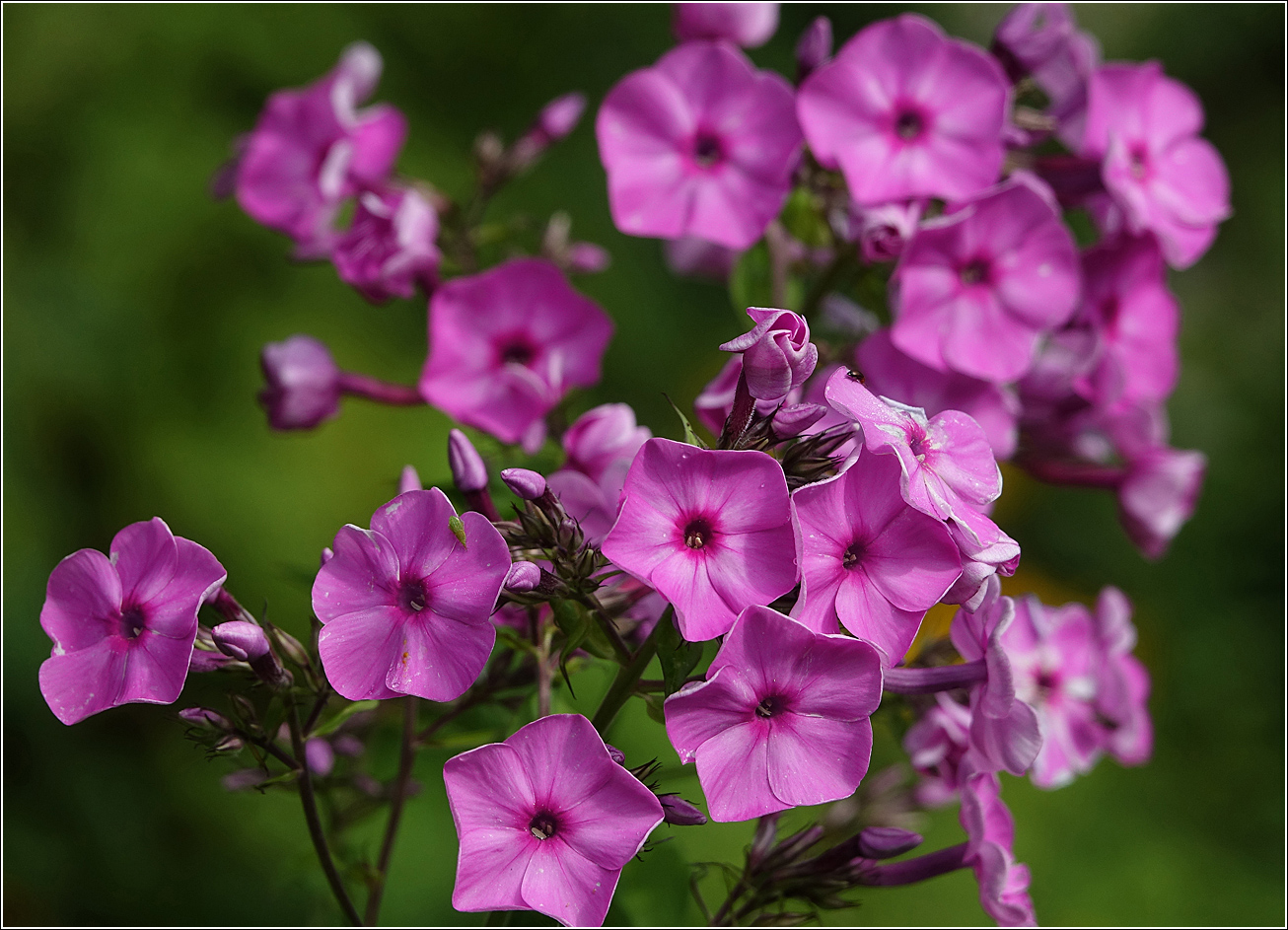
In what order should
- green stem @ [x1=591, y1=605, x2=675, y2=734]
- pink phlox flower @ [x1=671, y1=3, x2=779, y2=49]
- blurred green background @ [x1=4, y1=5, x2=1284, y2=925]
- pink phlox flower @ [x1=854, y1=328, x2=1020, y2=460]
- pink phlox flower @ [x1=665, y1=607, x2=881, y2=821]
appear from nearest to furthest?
pink phlox flower @ [x1=665, y1=607, x2=881, y2=821]
green stem @ [x1=591, y1=605, x2=675, y2=734]
pink phlox flower @ [x1=854, y1=328, x2=1020, y2=460]
pink phlox flower @ [x1=671, y1=3, x2=779, y2=49]
blurred green background @ [x1=4, y1=5, x2=1284, y2=925]

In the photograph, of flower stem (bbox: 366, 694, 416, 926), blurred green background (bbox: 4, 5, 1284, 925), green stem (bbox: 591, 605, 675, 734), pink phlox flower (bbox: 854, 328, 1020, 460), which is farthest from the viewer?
blurred green background (bbox: 4, 5, 1284, 925)

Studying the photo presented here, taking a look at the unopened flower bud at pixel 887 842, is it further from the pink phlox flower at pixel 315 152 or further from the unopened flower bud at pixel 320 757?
the pink phlox flower at pixel 315 152

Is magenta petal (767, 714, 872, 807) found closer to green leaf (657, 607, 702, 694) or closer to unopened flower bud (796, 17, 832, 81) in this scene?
green leaf (657, 607, 702, 694)

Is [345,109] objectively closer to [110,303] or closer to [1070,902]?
[110,303]

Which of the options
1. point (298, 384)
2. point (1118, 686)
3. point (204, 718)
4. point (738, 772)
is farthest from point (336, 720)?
point (1118, 686)

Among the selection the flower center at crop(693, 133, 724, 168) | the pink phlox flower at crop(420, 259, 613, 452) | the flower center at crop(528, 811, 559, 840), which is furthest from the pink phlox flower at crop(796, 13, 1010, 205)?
the flower center at crop(528, 811, 559, 840)

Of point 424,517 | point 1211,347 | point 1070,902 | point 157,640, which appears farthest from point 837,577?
point 1211,347

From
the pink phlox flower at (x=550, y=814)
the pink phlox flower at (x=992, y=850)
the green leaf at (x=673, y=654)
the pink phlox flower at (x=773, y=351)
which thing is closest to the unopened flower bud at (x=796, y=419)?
the pink phlox flower at (x=773, y=351)
